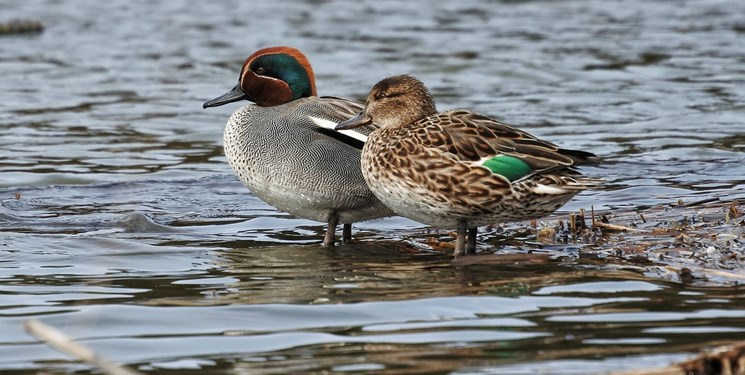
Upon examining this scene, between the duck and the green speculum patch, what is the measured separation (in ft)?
3.54

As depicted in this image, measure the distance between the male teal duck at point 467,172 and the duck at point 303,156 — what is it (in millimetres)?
447

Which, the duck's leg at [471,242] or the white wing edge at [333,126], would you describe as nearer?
the duck's leg at [471,242]

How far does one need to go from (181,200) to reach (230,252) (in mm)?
2070

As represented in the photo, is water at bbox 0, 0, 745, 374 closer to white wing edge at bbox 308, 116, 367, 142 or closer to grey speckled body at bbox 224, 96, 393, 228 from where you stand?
grey speckled body at bbox 224, 96, 393, 228

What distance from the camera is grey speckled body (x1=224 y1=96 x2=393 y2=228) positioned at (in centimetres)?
738

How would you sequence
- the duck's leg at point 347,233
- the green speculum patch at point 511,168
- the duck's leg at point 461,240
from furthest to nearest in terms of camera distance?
the duck's leg at point 347,233
the duck's leg at point 461,240
the green speculum patch at point 511,168

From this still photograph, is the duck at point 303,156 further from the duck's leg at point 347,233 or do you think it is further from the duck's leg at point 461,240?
the duck's leg at point 461,240

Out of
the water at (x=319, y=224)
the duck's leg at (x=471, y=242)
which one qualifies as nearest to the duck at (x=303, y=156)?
the water at (x=319, y=224)

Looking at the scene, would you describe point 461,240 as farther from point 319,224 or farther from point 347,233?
point 319,224

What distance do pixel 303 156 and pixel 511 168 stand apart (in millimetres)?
1377

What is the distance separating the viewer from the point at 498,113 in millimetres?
13133

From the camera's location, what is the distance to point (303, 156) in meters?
7.38

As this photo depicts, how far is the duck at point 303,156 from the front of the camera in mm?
7379

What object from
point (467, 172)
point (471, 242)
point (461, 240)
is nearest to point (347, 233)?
point (471, 242)
